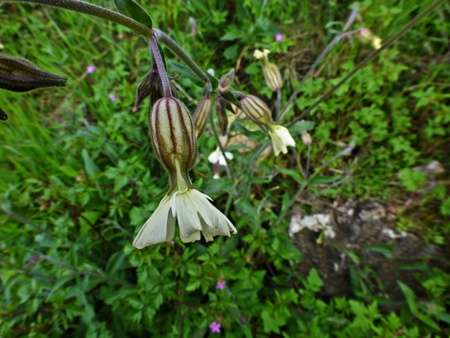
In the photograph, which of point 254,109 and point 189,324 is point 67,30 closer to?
point 254,109

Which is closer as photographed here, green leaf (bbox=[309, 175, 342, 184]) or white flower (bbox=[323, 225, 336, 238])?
green leaf (bbox=[309, 175, 342, 184])

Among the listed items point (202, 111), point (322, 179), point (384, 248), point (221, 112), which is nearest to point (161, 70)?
point (202, 111)

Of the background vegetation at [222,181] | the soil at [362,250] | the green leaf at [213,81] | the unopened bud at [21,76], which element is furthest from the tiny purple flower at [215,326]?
the unopened bud at [21,76]

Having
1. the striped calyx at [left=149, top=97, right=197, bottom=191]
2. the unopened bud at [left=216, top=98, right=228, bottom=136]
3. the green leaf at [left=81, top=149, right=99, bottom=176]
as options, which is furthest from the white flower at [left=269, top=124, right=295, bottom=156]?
the green leaf at [left=81, top=149, right=99, bottom=176]

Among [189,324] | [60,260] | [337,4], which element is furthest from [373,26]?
[60,260]

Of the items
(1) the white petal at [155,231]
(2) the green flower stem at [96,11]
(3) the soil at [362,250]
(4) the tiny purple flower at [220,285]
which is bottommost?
(3) the soil at [362,250]

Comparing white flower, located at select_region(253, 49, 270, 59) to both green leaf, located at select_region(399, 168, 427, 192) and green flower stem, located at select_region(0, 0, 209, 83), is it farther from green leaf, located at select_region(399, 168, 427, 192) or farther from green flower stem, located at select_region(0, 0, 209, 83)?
green leaf, located at select_region(399, 168, 427, 192)

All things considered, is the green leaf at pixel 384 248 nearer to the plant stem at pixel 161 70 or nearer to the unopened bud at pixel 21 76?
the plant stem at pixel 161 70
